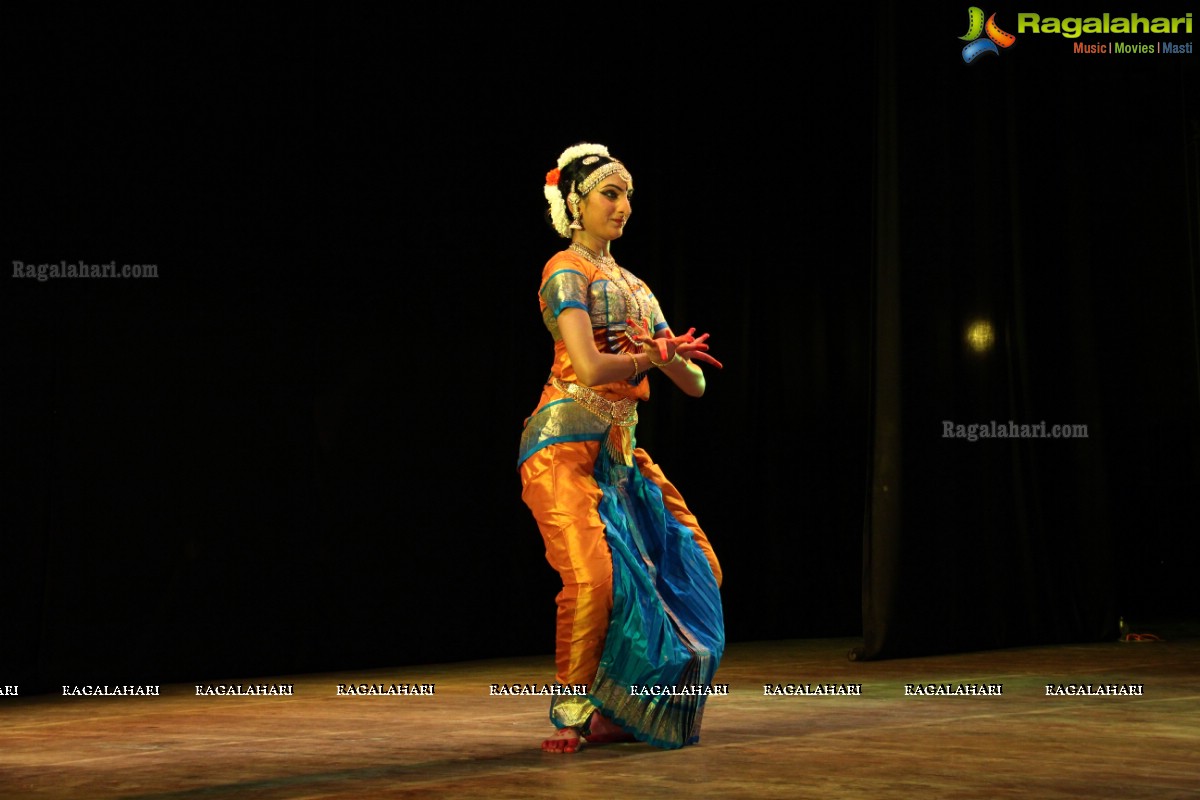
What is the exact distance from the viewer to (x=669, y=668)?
342 cm

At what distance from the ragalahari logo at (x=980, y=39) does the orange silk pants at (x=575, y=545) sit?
138 inches

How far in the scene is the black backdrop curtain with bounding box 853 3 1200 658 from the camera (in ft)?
19.9

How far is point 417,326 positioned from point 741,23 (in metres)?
2.10

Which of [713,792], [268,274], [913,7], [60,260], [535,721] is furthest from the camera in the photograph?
[913,7]

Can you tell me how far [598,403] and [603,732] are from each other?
758 mm

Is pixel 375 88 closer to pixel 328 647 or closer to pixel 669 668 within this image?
pixel 328 647

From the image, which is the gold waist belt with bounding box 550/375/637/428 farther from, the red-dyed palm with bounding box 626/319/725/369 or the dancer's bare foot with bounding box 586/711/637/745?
the dancer's bare foot with bounding box 586/711/637/745

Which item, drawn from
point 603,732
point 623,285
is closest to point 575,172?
point 623,285

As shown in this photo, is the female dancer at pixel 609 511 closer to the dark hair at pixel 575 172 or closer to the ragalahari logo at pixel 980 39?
the dark hair at pixel 575 172

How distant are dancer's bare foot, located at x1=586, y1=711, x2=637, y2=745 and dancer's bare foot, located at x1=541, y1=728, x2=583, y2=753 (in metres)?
0.07

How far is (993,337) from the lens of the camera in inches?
253

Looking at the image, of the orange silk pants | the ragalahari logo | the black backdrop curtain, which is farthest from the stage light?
the orange silk pants

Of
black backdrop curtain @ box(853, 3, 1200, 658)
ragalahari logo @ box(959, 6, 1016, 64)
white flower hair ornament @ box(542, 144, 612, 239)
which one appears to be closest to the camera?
white flower hair ornament @ box(542, 144, 612, 239)

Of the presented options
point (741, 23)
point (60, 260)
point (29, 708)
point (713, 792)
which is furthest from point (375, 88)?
point (713, 792)
